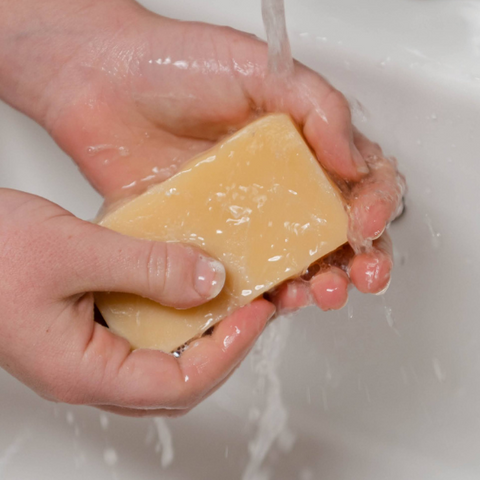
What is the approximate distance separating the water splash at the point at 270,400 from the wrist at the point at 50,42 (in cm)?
43

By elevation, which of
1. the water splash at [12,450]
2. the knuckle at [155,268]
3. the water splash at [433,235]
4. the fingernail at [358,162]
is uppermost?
the knuckle at [155,268]

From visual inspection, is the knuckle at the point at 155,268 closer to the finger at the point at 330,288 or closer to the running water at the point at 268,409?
the finger at the point at 330,288

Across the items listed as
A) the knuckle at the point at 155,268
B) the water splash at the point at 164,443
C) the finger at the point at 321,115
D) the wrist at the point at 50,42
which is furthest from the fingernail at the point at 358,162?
the water splash at the point at 164,443

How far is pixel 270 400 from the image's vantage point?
3.01 feet

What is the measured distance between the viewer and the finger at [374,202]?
586mm

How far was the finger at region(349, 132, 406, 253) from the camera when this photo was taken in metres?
0.59

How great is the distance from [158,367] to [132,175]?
255 mm

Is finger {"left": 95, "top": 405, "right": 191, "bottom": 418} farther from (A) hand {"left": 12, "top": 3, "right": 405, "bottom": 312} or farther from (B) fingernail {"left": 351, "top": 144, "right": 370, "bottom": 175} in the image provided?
(B) fingernail {"left": 351, "top": 144, "right": 370, "bottom": 175}

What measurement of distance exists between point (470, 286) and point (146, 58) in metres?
0.46

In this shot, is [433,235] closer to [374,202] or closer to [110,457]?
[374,202]

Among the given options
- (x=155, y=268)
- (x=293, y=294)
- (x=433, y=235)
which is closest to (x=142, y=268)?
(x=155, y=268)

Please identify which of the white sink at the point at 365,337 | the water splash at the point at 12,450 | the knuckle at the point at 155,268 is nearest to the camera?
the knuckle at the point at 155,268

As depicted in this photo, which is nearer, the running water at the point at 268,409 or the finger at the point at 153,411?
the finger at the point at 153,411

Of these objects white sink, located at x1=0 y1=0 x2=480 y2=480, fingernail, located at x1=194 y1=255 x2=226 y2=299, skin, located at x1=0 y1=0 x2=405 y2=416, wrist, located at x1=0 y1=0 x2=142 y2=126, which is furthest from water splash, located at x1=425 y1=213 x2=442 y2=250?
wrist, located at x1=0 y1=0 x2=142 y2=126
